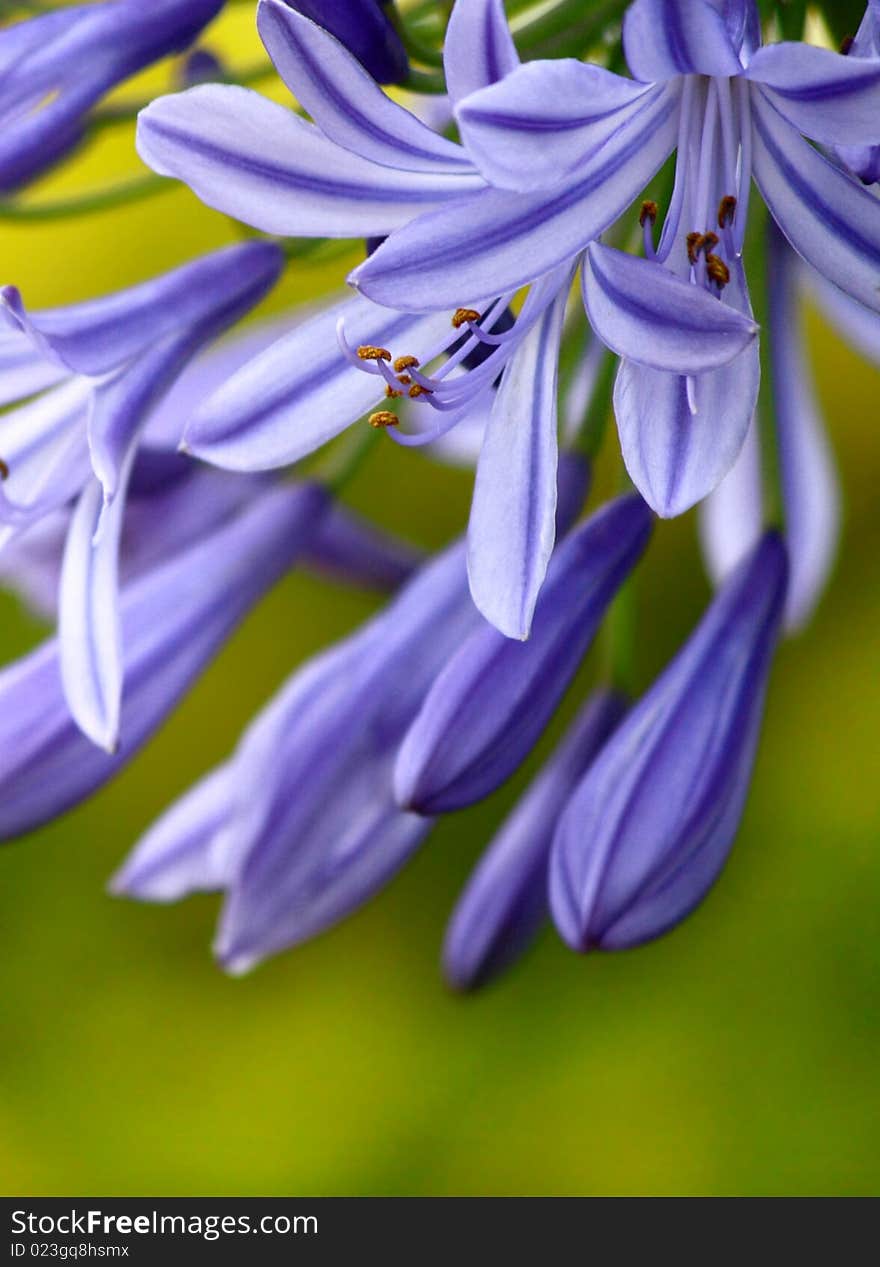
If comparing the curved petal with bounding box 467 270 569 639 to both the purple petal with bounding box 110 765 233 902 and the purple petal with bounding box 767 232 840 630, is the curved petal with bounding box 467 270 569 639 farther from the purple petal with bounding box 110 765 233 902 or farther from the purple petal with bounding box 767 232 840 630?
the purple petal with bounding box 767 232 840 630

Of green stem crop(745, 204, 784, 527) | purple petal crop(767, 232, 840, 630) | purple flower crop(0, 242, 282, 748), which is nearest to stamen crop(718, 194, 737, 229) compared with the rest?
green stem crop(745, 204, 784, 527)

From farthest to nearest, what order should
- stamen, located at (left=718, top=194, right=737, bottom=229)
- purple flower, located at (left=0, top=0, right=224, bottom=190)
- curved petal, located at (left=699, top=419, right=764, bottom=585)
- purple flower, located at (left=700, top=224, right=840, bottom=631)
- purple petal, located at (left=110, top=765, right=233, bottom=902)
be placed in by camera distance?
curved petal, located at (left=699, top=419, right=764, bottom=585) → purple flower, located at (left=700, top=224, right=840, bottom=631) → purple petal, located at (left=110, top=765, right=233, bottom=902) → purple flower, located at (left=0, top=0, right=224, bottom=190) → stamen, located at (left=718, top=194, right=737, bottom=229)

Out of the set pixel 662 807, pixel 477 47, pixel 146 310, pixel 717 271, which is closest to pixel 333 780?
pixel 662 807

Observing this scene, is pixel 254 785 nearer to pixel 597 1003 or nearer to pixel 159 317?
pixel 159 317

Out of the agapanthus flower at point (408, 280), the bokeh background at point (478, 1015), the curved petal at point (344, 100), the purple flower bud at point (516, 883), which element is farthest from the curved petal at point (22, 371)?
the bokeh background at point (478, 1015)

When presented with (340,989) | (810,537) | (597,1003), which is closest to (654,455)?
(810,537)

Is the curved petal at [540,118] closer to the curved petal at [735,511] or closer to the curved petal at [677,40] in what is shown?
the curved petal at [677,40]

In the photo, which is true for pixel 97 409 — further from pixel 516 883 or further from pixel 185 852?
pixel 516 883

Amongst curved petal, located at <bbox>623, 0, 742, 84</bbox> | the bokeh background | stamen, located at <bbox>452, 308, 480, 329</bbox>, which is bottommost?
the bokeh background
